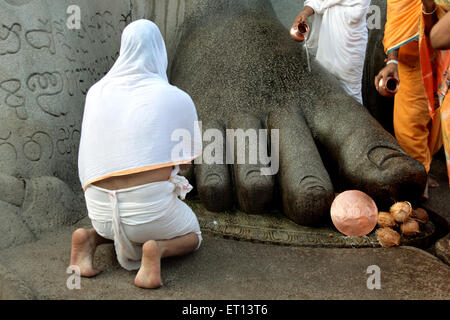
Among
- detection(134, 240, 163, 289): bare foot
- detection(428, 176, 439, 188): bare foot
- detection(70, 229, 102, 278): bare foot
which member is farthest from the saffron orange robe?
detection(70, 229, 102, 278): bare foot

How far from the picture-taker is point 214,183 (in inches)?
95.6

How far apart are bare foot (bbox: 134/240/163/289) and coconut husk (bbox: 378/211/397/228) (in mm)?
1068

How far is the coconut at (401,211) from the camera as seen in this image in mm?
2264

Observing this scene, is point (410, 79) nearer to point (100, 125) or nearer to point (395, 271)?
point (395, 271)

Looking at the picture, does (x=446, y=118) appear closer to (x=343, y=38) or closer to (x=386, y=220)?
(x=386, y=220)

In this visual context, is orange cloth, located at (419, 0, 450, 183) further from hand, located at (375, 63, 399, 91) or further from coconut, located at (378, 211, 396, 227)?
coconut, located at (378, 211, 396, 227)

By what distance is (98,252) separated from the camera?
7.08ft

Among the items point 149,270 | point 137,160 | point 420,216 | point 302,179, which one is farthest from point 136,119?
point 420,216

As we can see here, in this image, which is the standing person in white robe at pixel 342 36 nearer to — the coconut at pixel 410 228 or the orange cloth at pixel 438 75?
the orange cloth at pixel 438 75

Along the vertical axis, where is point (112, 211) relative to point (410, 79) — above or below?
below

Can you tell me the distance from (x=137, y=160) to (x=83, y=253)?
440 millimetres

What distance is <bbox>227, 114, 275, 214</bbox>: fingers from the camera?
2.37m
